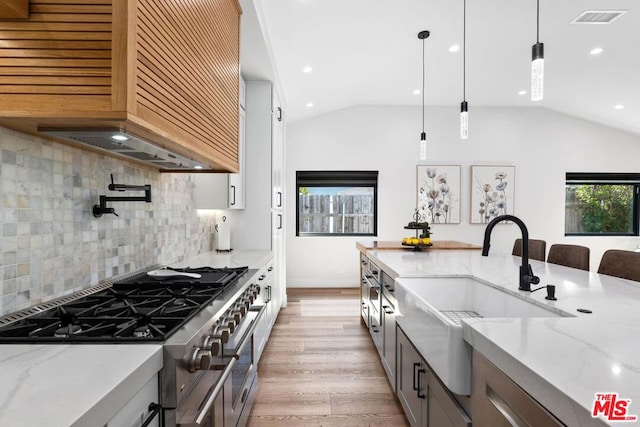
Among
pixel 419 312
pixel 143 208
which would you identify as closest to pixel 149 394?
pixel 419 312

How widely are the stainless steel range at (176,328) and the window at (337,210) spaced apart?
4.04 metres

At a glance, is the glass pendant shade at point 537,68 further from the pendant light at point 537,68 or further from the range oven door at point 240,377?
the range oven door at point 240,377

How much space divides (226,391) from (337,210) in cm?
457

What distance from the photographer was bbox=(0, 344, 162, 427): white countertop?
0.60 metres

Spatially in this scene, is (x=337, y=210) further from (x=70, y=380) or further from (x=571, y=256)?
(x=70, y=380)

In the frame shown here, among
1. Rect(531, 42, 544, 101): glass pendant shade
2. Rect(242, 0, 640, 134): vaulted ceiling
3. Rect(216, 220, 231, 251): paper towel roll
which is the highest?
Rect(242, 0, 640, 134): vaulted ceiling

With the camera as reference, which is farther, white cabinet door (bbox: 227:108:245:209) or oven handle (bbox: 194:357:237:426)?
white cabinet door (bbox: 227:108:245:209)

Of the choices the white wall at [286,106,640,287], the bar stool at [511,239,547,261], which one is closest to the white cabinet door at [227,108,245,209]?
the white wall at [286,106,640,287]

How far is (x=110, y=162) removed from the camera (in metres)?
1.67

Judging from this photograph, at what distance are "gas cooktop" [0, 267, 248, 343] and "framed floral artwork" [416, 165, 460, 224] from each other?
15.0ft

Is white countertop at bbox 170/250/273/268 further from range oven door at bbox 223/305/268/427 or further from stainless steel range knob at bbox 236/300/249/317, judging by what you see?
stainless steel range knob at bbox 236/300/249/317

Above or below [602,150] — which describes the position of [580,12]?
above

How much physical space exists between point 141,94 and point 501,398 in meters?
1.33

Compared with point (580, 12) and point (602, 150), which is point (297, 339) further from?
point (602, 150)
